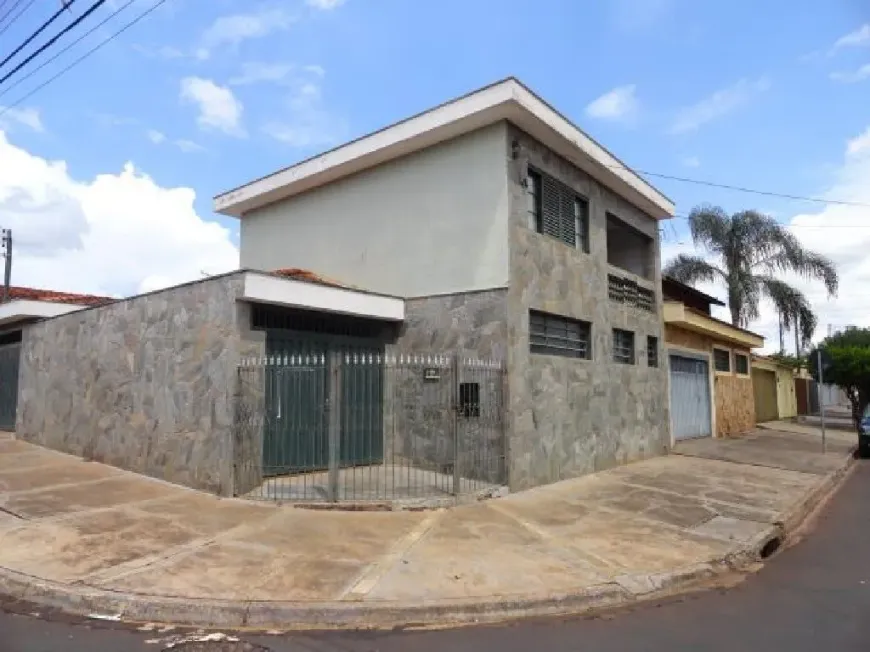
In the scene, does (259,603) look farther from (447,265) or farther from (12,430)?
(12,430)

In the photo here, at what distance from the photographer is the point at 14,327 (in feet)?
45.6

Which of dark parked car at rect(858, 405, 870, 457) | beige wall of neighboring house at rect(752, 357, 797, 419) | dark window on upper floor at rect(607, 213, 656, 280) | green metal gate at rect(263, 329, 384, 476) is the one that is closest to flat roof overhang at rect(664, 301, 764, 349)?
dark window on upper floor at rect(607, 213, 656, 280)

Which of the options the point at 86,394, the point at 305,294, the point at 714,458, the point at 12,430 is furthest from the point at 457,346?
the point at 12,430

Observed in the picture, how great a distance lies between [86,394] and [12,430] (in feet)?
15.0

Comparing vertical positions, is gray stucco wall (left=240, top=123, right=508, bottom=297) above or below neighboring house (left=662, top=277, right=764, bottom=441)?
above

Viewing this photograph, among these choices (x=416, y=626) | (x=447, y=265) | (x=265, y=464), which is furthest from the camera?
(x=447, y=265)

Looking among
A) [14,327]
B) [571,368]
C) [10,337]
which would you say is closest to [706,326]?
[571,368]

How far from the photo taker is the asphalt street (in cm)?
404

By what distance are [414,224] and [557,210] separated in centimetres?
262

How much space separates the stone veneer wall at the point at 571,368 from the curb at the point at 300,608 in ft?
13.3

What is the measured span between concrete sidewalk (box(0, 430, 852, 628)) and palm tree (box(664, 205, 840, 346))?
15420 millimetres

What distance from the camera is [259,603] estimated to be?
15.0 ft

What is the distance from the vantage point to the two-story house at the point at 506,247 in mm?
9516

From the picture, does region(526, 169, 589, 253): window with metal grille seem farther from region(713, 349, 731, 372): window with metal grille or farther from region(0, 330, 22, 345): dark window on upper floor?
region(0, 330, 22, 345): dark window on upper floor
